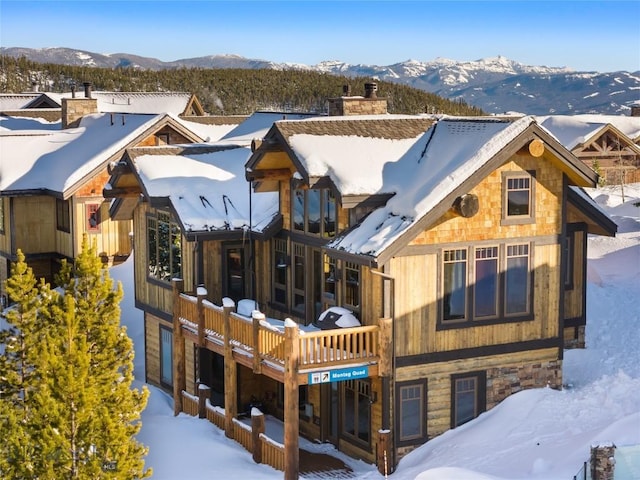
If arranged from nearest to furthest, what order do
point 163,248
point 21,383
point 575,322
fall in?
point 21,383, point 575,322, point 163,248

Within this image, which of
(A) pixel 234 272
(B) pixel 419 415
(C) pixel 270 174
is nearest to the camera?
(B) pixel 419 415

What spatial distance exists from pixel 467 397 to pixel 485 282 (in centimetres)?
244

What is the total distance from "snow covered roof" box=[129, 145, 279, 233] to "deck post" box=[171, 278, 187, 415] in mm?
1709

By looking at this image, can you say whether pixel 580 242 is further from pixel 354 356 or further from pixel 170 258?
pixel 170 258

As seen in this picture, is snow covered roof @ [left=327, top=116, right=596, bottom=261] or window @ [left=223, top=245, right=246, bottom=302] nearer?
snow covered roof @ [left=327, top=116, right=596, bottom=261]

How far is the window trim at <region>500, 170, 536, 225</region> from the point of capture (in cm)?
2228

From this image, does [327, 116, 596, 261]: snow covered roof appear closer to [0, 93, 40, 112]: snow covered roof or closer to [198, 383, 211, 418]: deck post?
[198, 383, 211, 418]: deck post

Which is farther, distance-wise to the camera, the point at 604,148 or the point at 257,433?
the point at 604,148

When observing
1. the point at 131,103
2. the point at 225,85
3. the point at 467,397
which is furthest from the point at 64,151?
the point at 225,85

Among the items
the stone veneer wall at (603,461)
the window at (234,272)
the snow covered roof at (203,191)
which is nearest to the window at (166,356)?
the window at (234,272)

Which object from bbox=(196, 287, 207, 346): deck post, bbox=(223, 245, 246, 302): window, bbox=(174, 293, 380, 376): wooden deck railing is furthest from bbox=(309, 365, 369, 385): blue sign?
bbox=(223, 245, 246, 302): window

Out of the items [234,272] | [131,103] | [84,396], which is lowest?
[84,396]

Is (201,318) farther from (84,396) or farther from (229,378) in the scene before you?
(84,396)

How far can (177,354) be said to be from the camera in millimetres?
26234
